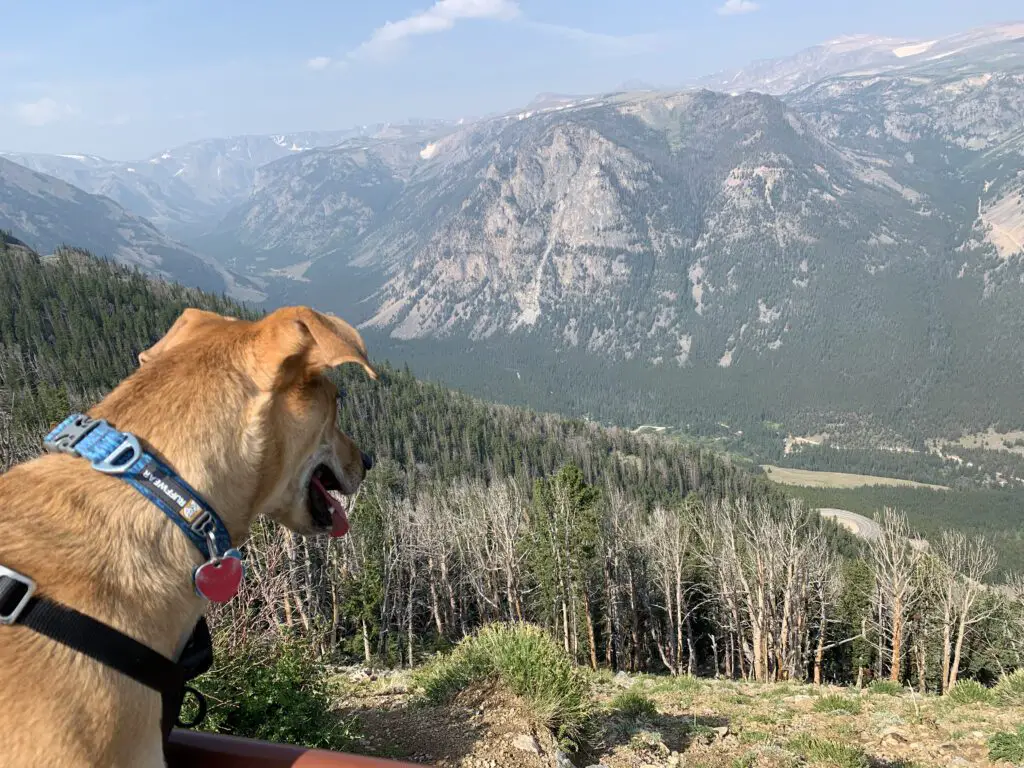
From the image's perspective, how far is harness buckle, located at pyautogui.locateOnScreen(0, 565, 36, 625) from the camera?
1507 mm

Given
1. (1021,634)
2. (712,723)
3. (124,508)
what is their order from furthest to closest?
(1021,634) < (712,723) < (124,508)

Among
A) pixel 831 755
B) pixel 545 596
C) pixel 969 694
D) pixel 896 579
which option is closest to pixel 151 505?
pixel 831 755

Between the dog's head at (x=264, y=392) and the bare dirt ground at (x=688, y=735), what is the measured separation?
5121 mm

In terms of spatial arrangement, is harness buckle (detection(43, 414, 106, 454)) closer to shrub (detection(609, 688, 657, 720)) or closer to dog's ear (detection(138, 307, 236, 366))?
dog's ear (detection(138, 307, 236, 366))

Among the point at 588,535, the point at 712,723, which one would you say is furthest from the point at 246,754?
the point at 588,535

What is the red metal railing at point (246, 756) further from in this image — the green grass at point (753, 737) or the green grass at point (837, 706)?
the green grass at point (837, 706)

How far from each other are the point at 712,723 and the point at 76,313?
14316cm

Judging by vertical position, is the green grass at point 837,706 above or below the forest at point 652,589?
above

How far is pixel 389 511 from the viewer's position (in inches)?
1902

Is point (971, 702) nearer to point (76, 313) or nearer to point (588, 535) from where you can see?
point (588, 535)

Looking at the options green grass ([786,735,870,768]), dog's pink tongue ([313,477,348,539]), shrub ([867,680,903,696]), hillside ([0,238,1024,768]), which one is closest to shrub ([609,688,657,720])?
hillside ([0,238,1024,768])

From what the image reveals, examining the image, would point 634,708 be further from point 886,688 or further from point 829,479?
point 829,479

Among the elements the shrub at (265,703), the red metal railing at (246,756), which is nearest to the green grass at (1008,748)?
the shrub at (265,703)

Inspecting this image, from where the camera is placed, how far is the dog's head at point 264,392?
6.59 feet
